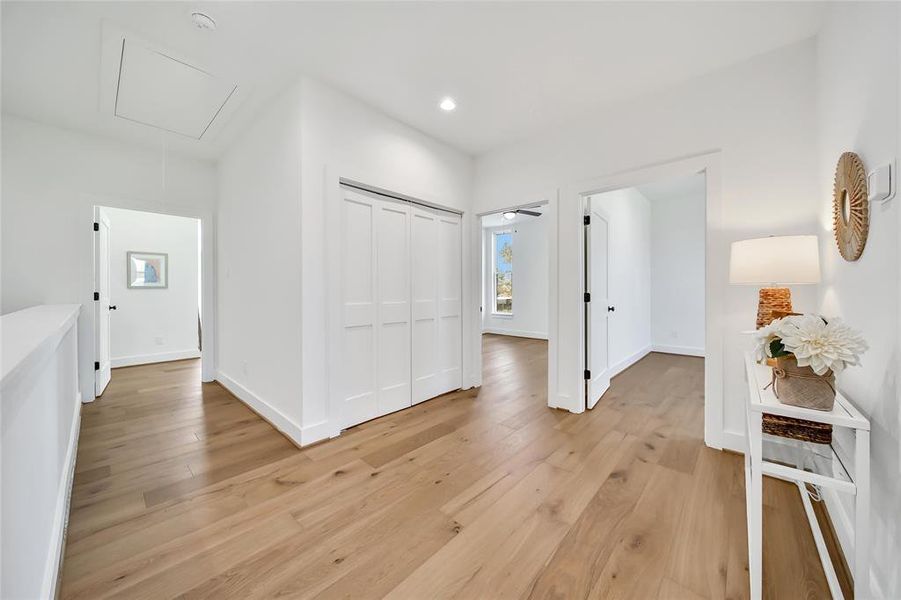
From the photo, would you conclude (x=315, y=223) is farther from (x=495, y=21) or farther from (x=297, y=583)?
(x=297, y=583)

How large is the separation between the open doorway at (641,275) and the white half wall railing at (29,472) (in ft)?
10.5

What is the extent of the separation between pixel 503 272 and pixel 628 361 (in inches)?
155

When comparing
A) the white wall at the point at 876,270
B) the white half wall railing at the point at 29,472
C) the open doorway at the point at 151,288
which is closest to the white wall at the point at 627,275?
the white wall at the point at 876,270

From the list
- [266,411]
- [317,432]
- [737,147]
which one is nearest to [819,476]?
[737,147]

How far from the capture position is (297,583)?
1.28 meters

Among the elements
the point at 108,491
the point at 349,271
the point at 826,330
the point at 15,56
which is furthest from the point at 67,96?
the point at 826,330

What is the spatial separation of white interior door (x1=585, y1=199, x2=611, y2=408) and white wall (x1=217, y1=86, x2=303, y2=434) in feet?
8.03

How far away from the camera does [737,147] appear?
7.29 feet

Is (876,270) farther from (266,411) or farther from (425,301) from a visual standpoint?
(266,411)

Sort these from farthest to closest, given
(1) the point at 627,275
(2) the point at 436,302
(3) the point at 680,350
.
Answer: (3) the point at 680,350 < (1) the point at 627,275 < (2) the point at 436,302

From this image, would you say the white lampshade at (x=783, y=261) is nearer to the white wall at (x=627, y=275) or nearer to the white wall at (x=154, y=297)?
the white wall at (x=627, y=275)

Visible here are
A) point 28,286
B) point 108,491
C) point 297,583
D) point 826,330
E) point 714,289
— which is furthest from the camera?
point 28,286

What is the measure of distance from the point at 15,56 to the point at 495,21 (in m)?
3.10

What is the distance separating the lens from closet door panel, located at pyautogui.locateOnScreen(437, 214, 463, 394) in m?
3.43
